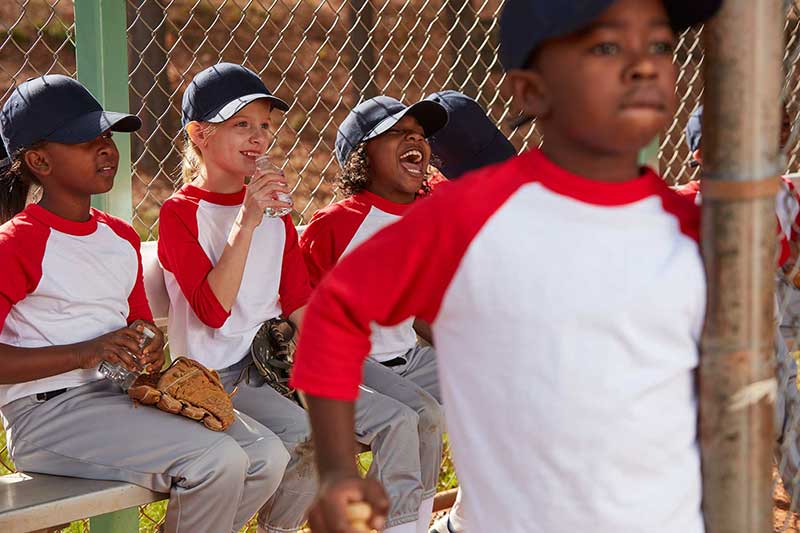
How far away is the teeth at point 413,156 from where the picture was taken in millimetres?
3346

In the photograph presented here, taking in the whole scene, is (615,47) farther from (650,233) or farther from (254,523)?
(254,523)

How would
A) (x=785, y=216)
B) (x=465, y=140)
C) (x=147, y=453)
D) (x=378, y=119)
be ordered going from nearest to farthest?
(x=785, y=216) → (x=147, y=453) → (x=378, y=119) → (x=465, y=140)

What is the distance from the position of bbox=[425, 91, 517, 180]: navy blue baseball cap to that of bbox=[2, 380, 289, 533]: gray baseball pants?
51.9 inches

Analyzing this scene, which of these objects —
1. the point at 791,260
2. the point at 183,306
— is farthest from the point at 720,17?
the point at 183,306

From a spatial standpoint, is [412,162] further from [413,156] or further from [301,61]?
[301,61]

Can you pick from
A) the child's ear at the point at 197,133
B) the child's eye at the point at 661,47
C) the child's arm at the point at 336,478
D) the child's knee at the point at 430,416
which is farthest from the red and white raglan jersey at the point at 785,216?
the child's ear at the point at 197,133

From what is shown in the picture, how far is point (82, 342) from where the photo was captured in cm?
254

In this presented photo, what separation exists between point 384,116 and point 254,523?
1.43 metres

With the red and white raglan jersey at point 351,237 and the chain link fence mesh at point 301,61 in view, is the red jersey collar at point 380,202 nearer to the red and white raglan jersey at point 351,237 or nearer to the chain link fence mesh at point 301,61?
the red and white raglan jersey at point 351,237

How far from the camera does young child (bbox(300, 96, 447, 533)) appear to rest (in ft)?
10.7

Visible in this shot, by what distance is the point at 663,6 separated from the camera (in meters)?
1.36

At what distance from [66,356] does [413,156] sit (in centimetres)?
132

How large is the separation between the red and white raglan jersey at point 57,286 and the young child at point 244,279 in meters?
0.20

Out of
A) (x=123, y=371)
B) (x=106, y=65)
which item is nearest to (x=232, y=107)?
(x=106, y=65)
